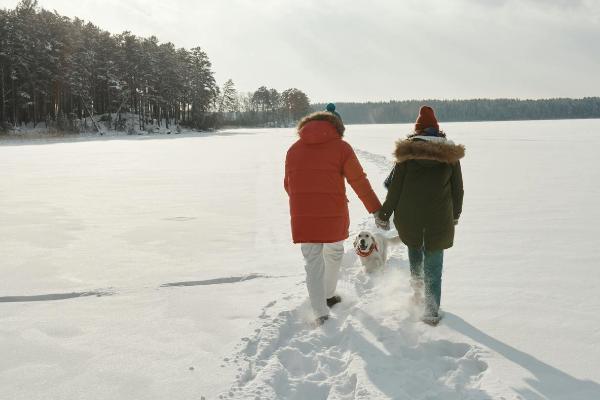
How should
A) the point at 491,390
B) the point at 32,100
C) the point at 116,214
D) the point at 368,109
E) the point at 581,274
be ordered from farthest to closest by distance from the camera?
the point at 368,109 → the point at 32,100 → the point at 116,214 → the point at 581,274 → the point at 491,390

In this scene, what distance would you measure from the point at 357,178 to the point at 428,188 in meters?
0.62

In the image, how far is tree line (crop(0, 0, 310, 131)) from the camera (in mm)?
46250

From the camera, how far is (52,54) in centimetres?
4934

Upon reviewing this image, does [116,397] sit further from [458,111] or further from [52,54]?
[458,111]

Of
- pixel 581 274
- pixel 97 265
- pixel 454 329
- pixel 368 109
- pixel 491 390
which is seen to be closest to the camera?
pixel 491 390

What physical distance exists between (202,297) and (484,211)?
21.3ft

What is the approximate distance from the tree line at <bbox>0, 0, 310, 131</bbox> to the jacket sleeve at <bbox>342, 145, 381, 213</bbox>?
1886 inches

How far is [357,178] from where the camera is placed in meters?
4.06

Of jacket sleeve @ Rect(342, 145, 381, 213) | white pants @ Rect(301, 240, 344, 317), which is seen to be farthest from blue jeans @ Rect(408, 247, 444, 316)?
white pants @ Rect(301, 240, 344, 317)

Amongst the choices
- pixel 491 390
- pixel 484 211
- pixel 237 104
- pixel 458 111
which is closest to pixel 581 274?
pixel 491 390

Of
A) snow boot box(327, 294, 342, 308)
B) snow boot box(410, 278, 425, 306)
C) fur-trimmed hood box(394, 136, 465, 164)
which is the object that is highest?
fur-trimmed hood box(394, 136, 465, 164)

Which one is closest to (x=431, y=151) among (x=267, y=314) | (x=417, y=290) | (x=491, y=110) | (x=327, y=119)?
(x=327, y=119)

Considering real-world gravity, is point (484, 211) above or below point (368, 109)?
below

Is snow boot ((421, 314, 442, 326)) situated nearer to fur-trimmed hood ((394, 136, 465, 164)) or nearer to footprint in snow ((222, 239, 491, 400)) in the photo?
footprint in snow ((222, 239, 491, 400))
